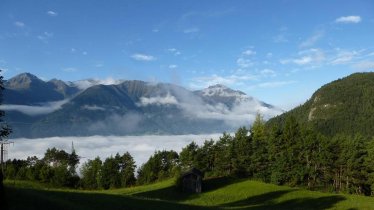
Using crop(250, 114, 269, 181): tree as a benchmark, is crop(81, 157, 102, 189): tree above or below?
below

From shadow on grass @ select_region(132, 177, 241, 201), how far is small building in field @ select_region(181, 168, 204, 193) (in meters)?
1.61

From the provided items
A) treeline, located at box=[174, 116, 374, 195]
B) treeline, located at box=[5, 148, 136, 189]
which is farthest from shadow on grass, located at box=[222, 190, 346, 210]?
treeline, located at box=[5, 148, 136, 189]

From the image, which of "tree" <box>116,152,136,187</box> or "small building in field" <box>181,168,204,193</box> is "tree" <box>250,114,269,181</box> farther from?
"tree" <box>116,152,136,187</box>

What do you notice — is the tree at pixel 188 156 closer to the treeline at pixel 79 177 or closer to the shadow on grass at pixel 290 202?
the treeline at pixel 79 177

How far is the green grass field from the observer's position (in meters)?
46.1

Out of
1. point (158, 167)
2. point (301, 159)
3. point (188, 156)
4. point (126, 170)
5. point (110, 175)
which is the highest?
point (188, 156)

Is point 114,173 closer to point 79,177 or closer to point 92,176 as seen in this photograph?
point 92,176

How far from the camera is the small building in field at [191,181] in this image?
87644 millimetres

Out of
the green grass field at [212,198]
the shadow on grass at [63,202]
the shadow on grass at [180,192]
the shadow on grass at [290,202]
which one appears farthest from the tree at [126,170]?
the shadow on grass at [63,202]

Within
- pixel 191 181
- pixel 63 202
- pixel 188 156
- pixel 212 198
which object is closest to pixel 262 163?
pixel 188 156

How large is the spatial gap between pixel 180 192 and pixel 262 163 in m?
35.7

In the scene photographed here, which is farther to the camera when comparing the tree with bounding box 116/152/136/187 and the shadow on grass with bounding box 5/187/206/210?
the tree with bounding box 116/152/136/187

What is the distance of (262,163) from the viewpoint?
114m

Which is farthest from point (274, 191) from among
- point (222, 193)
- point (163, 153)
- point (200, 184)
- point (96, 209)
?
point (163, 153)
